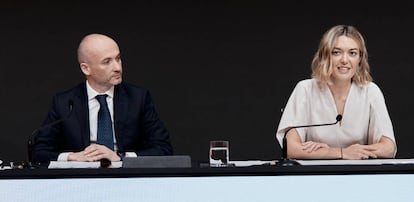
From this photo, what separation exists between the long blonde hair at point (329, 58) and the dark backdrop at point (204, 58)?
4.43ft

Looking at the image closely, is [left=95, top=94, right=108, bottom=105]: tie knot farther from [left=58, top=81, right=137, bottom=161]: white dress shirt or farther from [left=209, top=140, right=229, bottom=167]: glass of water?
[left=209, top=140, right=229, bottom=167]: glass of water

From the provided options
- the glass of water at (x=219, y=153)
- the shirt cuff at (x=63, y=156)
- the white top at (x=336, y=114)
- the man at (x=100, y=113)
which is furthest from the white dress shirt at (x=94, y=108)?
the white top at (x=336, y=114)

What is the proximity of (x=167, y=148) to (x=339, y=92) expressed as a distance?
891 mm

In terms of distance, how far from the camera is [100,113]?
14.0 feet

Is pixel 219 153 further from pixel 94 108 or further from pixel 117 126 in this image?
pixel 94 108

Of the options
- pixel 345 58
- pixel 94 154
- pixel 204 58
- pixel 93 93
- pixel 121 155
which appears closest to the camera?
pixel 94 154

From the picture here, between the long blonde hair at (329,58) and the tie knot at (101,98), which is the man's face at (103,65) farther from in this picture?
the long blonde hair at (329,58)

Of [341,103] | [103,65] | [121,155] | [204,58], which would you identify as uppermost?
[204,58]

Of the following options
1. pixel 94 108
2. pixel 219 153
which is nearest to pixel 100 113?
pixel 94 108

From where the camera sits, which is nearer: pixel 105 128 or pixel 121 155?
pixel 121 155

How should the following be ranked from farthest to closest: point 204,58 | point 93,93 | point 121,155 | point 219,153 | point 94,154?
point 204,58
point 93,93
point 121,155
point 94,154
point 219,153

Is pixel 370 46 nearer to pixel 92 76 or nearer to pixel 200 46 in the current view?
pixel 200 46

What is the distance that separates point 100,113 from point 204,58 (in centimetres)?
156

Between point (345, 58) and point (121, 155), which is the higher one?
point (345, 58)
